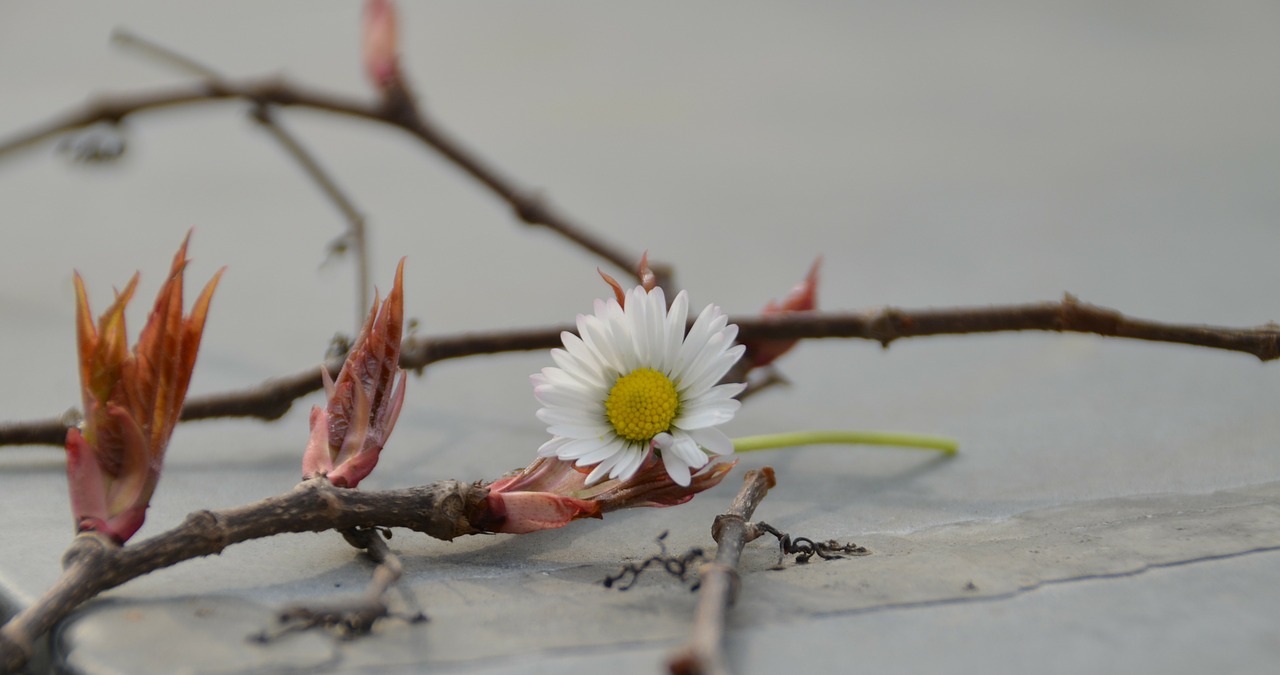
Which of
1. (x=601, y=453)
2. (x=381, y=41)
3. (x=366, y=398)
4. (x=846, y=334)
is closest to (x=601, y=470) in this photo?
(x=601, y=453)

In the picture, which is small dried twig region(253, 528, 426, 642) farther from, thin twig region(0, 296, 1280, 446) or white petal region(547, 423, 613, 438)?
thin twig region(0, 296, 1280, 446)

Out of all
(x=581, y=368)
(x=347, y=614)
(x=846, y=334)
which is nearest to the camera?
(x=347, y=614)

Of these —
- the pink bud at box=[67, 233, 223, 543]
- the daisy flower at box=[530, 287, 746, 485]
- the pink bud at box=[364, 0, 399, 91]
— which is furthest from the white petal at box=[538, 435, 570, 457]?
the pink bud at box=[364, 0, 399, 91]

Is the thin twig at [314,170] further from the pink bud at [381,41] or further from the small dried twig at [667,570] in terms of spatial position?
the small dried twig at [667,570]

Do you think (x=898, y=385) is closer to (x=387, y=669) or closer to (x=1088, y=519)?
(x=1088, y=519)

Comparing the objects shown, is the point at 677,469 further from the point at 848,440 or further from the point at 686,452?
the point at 848,440

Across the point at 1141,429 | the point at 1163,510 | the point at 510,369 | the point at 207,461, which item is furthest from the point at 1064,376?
the point at 207,461

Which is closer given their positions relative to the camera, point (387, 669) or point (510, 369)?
point (387, 669)
